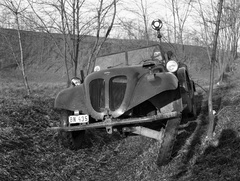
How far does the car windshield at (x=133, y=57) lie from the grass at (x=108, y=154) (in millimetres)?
1535

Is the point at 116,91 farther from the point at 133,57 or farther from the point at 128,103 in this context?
the point at 133,57

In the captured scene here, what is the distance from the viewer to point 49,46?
31047 millimetres

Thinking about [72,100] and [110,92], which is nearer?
[110,92]

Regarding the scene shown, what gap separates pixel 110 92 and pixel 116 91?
0.29 feet

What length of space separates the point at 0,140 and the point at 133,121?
6.70 ft

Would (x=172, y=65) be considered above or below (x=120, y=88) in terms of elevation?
above

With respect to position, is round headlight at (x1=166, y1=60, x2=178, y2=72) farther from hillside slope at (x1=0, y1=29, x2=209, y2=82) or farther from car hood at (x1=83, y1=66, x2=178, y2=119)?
hillside slope at (x1=0, y1=29, x2=209, y2=82)

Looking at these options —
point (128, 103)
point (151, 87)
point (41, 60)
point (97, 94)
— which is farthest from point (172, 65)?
point (41, 60)

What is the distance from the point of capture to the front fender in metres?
4.52

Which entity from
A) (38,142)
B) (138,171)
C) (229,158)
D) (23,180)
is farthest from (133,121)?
(38,142)

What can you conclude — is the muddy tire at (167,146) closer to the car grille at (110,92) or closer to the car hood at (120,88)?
the car hood at (120,88)

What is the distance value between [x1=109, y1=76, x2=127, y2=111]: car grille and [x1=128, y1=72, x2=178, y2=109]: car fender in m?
0.18

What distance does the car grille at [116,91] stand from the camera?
4.22 m

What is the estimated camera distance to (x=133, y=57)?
20.5 ft
